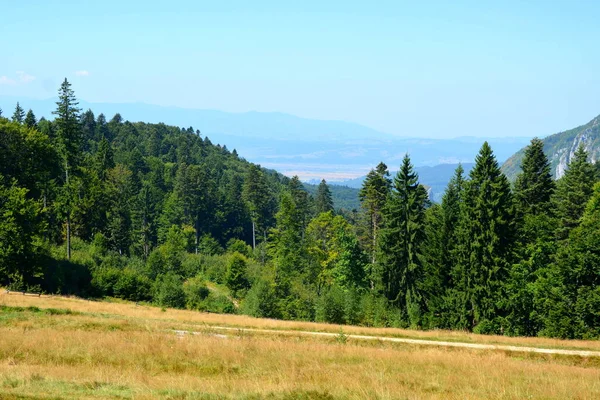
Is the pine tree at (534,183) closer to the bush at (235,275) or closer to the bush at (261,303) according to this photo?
the bush at (261,303)

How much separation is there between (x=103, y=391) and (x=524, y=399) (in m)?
8.89

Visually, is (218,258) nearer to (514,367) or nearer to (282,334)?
(282,334)

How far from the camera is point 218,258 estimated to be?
287 ft

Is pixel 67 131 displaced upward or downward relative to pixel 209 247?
upward

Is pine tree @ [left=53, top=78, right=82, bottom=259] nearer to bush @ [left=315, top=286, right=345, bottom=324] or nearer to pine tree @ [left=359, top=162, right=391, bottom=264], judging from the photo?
bush @ [left=315, top=286, right=345, bottom=324]

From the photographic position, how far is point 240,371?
48.8 feet

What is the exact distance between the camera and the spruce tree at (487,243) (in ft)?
146

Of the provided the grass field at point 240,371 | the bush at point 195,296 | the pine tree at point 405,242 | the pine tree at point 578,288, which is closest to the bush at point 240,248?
the bush at point 195,296

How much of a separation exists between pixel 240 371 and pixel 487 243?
3448 centimetres

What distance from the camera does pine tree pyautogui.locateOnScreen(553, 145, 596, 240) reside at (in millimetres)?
46656

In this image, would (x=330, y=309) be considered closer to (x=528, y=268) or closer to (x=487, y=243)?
(x=487, y=243)

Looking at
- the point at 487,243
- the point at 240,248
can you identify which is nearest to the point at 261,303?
the point at 487,243

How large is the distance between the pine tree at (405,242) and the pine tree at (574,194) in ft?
38.1

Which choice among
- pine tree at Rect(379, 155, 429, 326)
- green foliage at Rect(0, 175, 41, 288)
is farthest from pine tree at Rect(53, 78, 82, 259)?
pine tree at Rect(379, 155, 429, 326)
